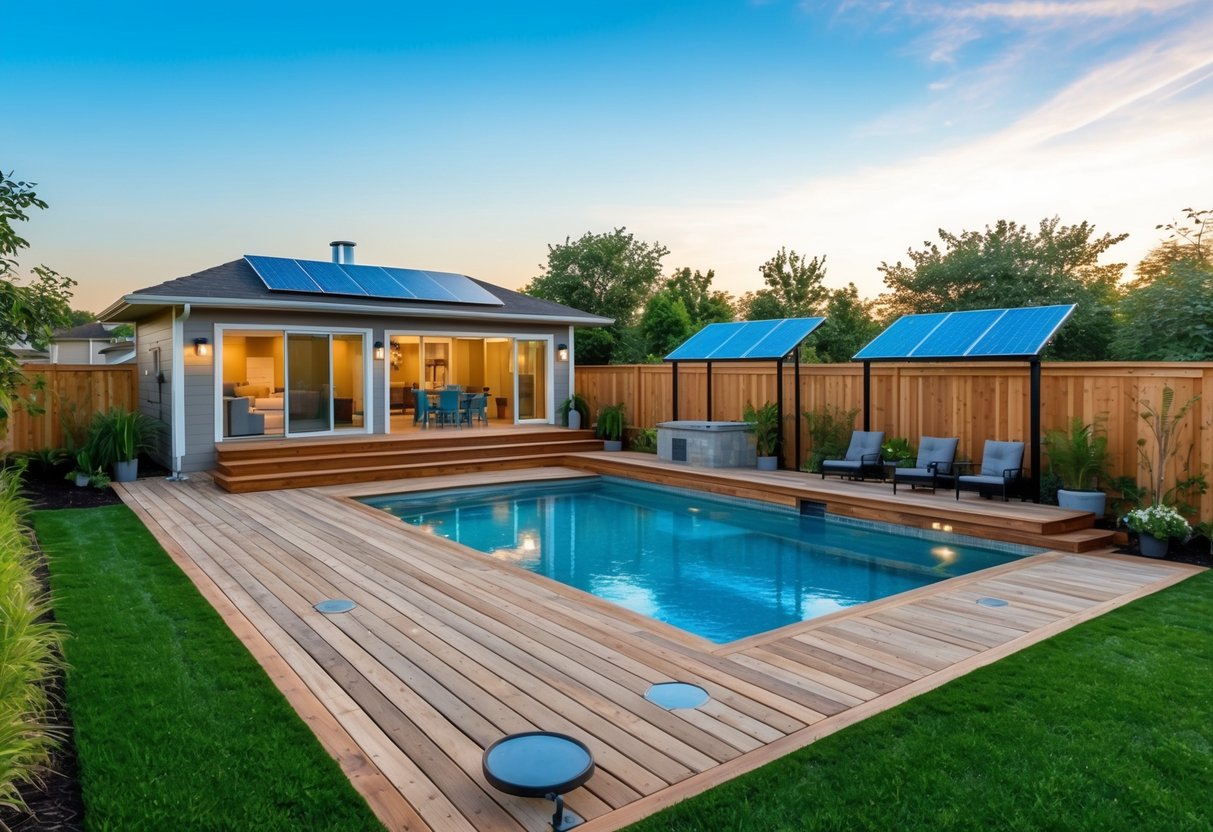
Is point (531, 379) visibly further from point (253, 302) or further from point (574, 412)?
point (253, 302)

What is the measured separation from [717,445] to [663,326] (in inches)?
585

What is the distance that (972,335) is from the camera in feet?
30.7

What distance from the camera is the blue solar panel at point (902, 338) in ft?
32.0

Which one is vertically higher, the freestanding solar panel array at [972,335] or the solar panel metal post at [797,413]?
the freestanding solar panel array at [972,335]

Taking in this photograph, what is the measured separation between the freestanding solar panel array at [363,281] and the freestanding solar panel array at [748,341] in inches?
163

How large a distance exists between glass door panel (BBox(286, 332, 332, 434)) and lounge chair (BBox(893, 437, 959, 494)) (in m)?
9.37

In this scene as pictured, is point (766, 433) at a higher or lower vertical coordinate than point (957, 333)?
lower

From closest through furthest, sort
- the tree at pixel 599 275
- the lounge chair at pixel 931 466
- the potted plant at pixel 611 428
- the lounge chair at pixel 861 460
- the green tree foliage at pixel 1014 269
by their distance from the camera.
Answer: the lounge chair at pixel 931 466 < the lounge chair at pixel 861 460 < the potted plant at pixel 611 428 < the green tree foliage at pixel 1014 269 < the tree at pixel 599 275

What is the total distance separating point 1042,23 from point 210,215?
633 inches

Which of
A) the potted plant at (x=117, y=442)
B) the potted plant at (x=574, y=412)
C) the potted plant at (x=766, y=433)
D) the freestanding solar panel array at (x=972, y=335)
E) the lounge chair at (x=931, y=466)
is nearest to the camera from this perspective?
the freestanding solar panel array at (x=972, y=335)

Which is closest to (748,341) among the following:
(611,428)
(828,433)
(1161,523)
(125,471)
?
(828,433)

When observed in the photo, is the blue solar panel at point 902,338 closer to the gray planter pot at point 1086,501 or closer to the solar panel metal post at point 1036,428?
the solar panel metal post at point 1036,428

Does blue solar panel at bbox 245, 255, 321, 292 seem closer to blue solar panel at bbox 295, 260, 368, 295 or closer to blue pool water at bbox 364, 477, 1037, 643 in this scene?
blue solar panel at bbox 295, 260, 368, 295

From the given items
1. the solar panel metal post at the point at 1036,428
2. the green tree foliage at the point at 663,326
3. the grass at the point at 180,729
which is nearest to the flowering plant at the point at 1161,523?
the solar panel metal post at the point at 1036,428
